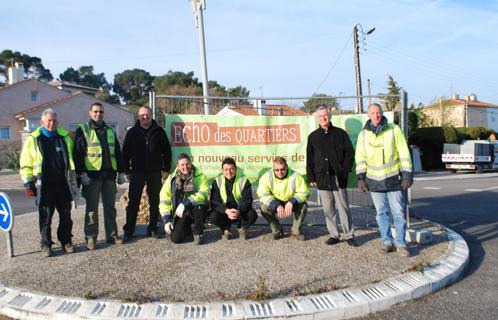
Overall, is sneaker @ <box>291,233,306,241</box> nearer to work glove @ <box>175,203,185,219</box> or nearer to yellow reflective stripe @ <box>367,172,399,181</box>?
yellow reflective stripe @ <box>367,172,399,181</box>

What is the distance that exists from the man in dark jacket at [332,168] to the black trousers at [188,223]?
1.74 m

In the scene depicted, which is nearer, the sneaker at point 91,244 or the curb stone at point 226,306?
the curb stone at point 226,306

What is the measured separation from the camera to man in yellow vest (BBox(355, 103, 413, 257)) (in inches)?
228

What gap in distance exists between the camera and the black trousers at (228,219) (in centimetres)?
652

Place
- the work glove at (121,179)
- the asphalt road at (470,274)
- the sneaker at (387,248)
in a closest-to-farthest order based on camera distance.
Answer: the asphalt road at (470,274)
the sneaker at (387,248)
the work glove at (121,179)

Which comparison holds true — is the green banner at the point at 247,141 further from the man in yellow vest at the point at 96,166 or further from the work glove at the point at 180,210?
the man in yellow vest at the point at 96,166

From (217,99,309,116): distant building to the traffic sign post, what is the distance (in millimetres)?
3469

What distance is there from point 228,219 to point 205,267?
1.37m

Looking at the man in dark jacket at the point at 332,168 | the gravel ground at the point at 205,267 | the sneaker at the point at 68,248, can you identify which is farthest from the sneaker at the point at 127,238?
the man in dark jacket at the point at 332,168

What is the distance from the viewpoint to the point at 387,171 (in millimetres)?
5793

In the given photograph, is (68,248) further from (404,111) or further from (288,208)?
(404,111)

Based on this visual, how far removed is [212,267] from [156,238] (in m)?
1.72

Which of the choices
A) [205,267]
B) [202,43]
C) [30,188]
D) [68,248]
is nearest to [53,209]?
[30,188]

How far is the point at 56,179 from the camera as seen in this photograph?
5820mm
